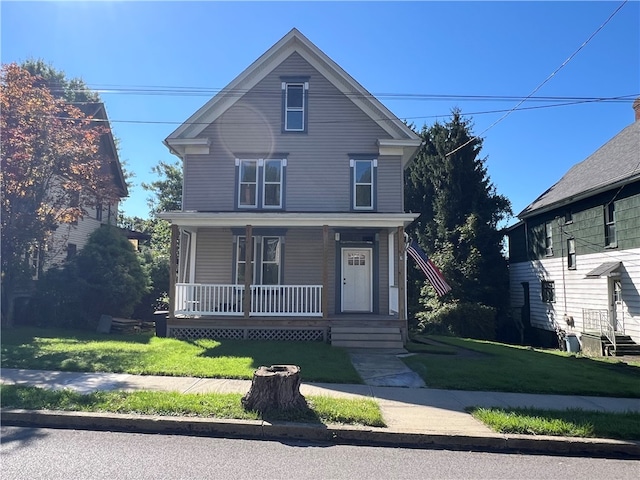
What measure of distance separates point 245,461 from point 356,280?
417 inches

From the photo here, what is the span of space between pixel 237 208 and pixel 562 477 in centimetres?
1244

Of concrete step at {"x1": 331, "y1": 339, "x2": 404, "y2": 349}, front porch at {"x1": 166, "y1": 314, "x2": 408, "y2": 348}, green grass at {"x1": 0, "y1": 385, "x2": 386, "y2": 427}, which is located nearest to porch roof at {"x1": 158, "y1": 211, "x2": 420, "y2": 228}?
front porch at {"x1": 166, "y1": 314, "x2": 408, "y2": 348}

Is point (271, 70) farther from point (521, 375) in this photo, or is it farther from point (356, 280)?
point (521, 375)

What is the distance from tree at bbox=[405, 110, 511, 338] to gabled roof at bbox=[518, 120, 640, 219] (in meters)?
2.63

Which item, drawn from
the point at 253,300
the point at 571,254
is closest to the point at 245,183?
the point at 253,300

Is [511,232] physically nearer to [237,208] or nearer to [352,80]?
[352,80]

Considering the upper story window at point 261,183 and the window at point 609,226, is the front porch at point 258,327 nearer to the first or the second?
the upper story window at point 261,183

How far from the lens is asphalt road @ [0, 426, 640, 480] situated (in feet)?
14.5

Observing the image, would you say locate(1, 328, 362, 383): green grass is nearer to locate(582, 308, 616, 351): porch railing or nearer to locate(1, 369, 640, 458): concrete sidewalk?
locate(1, 369, 640, 458): concrete sidewalk

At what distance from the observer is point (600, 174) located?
61.5 feet

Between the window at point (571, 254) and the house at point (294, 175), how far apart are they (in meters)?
9.82

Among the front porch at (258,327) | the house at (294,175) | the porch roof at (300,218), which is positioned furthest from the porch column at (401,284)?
the house at (294,175)

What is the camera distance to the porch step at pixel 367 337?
12.0 metres

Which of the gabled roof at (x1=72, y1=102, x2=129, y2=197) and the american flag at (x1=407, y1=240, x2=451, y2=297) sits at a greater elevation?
the gabled roof at (x1=72, y1=102, x2=129, y2=197)
